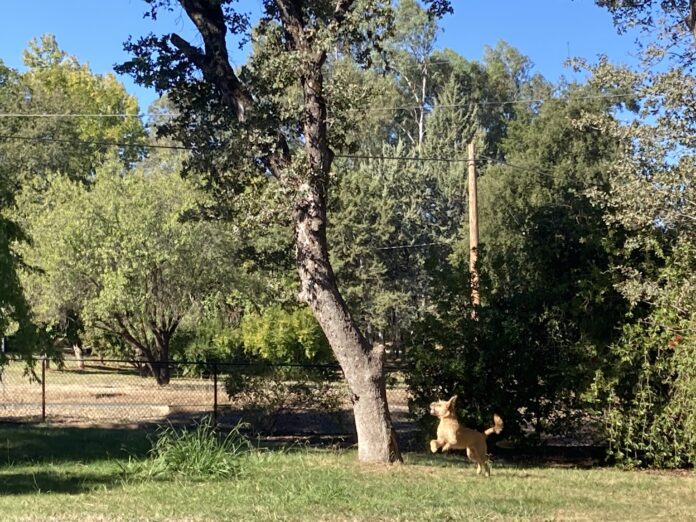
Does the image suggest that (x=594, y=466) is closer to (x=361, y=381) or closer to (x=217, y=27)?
(x=361, y=381)

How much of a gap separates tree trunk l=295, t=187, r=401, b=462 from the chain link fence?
3518 millimetres

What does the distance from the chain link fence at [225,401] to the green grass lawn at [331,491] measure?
1.81 m

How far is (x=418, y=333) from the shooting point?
14148 millimetres

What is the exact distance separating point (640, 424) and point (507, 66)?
176 feet

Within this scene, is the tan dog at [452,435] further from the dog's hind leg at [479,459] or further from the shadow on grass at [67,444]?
the shadow on grass at [67,444]

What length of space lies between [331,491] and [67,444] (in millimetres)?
6566

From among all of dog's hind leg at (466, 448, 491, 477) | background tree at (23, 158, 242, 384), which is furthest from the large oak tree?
background tree at (23, 158, 242, 384)

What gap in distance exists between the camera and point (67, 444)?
43.7 feet

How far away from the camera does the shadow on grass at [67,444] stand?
11.9 meters

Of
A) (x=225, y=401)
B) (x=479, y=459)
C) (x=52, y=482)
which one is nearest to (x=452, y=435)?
(x=479, y=459)

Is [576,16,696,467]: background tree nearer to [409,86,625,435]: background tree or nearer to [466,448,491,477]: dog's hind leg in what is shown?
[409,86,625,435]: background tree

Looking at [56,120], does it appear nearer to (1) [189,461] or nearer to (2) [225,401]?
(2) [225,401]

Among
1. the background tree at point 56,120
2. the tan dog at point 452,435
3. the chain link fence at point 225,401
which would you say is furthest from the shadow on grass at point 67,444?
the background tree at point 56,120

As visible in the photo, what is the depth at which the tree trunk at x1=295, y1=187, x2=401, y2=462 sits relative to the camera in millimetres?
11227
